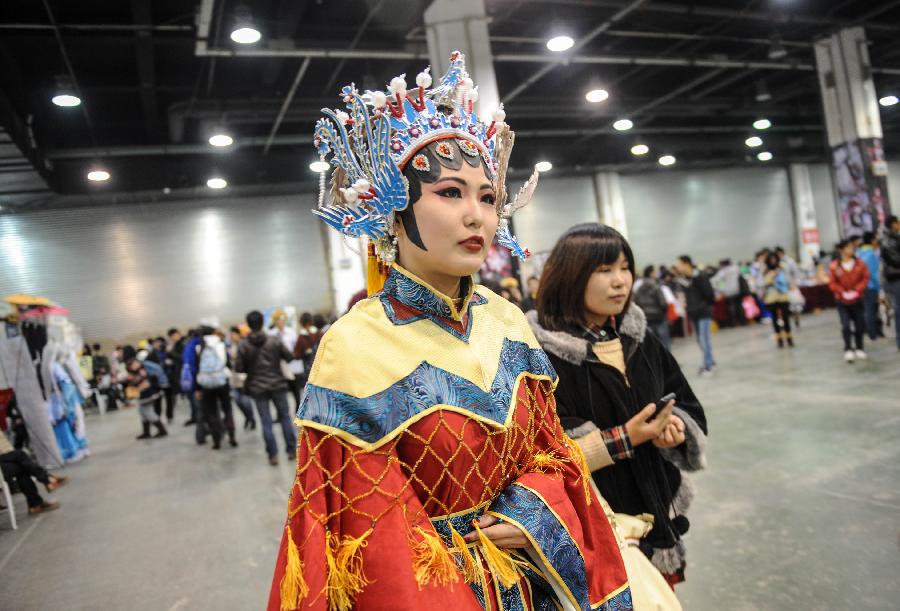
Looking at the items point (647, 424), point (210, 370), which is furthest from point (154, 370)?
point (647, 424)

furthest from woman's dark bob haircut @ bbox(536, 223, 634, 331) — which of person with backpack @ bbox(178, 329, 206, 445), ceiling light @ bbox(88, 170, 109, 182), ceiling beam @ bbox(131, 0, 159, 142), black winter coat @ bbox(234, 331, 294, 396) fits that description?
ceiling light @ bbox(88, 170, 109, 182)

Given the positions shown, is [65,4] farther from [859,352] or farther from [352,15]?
[859,352]

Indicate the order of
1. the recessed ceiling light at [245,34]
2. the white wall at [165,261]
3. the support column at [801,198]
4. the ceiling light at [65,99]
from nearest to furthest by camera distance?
the recessed ceiling light at [245,34] → the ceiling light at [65,99] → the white wall at [165,261] → the support column at [801,198]

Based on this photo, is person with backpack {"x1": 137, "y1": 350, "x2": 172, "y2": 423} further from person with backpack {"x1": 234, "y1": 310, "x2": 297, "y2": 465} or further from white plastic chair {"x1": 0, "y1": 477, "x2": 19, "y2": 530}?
white plastic chair {"x1": 0, "y1": 477, "x2": 19, "y2": 530}

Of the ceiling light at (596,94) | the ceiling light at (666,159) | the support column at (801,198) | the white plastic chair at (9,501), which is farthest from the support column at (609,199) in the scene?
the white plastic chair at (9,501)

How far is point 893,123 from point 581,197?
1059cm

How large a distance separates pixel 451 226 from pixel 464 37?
23.1 ft

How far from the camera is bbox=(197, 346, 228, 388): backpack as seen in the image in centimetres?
805

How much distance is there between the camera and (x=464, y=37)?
7.66 meters

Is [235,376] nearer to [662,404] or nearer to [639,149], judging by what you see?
[662,404]

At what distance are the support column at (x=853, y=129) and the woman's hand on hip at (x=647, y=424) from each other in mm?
11194

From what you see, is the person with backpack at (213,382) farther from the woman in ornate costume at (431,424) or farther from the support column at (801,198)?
the support column at (801,198)

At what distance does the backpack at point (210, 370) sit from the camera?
8.05 metres

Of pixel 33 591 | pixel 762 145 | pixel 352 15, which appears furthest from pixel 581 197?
pixel 33 591
